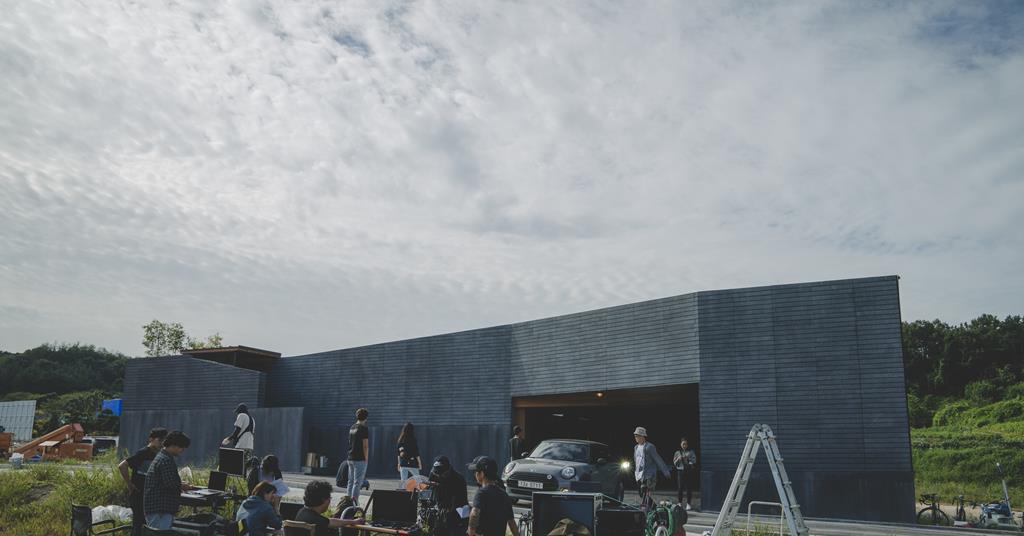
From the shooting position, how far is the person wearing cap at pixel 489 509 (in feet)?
24.1

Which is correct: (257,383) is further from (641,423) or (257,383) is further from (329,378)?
(641,423)

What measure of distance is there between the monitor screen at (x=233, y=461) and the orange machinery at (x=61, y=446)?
22404 mm

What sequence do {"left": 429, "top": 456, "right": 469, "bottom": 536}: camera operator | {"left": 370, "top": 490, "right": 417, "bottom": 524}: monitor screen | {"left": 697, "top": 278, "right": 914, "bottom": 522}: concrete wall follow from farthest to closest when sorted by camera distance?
{"left": 697, "top": 278, "right": 914, "bottom": 522}: concrete wall
{"left": 370, "top": 490, "right": 417, "bottom": 524}: monitor screen
{"left": 429, "top": 456, "right": 469, "bottom": 536}: camera operator

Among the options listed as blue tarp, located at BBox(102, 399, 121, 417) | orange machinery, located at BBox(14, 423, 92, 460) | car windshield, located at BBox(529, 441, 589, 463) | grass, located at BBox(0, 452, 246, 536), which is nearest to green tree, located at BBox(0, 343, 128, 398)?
blue tarp, located at BBox(102, 399, 121, 417)

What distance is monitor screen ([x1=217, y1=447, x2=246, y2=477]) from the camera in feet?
39.6

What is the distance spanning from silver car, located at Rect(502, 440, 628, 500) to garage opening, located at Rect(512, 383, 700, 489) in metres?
8.70

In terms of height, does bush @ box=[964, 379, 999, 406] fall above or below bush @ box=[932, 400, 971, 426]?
above

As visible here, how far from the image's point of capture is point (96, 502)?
583 inches

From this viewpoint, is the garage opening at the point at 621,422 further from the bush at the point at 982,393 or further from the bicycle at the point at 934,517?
the bush at the point at 982,393

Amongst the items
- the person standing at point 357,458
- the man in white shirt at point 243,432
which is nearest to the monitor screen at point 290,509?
the person standing at point 357,458

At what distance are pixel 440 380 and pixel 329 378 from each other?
19.8 feet

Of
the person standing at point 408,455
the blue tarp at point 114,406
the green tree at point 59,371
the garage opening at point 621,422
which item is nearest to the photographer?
the person standing at point 408,455

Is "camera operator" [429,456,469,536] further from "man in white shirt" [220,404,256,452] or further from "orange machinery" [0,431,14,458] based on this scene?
"orange machinery" [0,431,14,458]

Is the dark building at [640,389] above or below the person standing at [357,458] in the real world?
above
